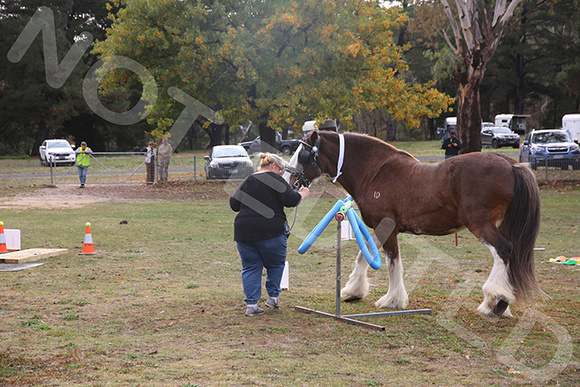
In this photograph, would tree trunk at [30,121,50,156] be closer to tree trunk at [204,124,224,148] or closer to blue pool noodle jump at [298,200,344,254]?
tree trunk at [204,124,224,148]

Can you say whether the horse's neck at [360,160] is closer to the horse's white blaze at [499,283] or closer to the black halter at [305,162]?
the black halter at [305,162]

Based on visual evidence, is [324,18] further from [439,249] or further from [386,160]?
[386,160]

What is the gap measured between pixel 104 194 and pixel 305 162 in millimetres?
17526

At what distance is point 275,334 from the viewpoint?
5.61 m

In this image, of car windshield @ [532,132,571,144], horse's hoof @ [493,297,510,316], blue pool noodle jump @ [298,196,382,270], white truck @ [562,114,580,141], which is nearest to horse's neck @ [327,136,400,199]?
blue pool noodle jump @ [298,196,382,270]

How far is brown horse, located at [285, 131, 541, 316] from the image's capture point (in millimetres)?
5812

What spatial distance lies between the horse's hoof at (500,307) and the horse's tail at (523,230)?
0.62 ft

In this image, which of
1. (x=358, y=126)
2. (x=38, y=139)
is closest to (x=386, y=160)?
(x=38, y=139)

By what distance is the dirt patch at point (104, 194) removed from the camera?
19.4 meters

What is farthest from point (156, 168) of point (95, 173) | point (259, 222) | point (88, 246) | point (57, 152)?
point (259, 222)

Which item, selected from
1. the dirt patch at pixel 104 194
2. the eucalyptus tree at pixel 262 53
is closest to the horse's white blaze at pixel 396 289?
the dirt patch at pixel 104 194

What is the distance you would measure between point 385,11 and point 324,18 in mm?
3438

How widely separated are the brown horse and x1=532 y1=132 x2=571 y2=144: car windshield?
24057mm

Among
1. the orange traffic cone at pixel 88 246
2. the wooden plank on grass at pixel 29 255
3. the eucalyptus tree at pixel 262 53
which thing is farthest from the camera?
the eucalyptus tree at pixel 262 53
